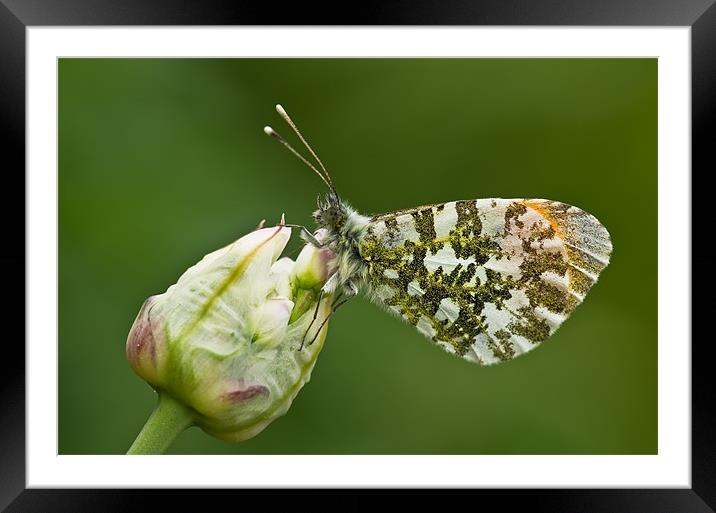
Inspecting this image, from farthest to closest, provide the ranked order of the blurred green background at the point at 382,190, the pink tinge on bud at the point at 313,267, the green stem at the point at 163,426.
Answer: the blurred green background at the point at 382,190
the pink tinge on bud at the point at 313,267
the green stem at the point at 163,426

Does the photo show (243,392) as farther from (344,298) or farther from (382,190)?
(382,190)

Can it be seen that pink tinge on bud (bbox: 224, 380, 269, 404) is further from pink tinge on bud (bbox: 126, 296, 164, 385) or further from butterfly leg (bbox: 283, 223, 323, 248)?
butterfly leg (bbox: 283, 223, 323, 248)

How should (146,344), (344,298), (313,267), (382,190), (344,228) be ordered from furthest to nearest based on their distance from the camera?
1. (382,190)
2. (344,228)
3. (344,298)
4. (313,267)
5. (146,344)

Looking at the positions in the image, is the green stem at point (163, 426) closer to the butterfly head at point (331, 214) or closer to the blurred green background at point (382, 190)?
the butterfly head at point (331, 214)
